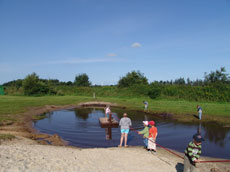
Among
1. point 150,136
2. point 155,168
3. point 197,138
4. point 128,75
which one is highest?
point 128,75

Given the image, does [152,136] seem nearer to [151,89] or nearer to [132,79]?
[151,89]

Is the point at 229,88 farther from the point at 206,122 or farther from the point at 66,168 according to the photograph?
the point at 66,168

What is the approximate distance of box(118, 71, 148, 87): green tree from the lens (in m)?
62.8

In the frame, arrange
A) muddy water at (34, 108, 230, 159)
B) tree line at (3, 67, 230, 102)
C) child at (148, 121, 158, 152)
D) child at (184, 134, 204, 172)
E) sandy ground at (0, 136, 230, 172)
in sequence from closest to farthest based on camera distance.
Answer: child at (184, 134, 204, 172) → sandy ground at (0, 136, 230, 172) → child at (148, 121, 158, 152) → muddy water at (34, 108, 230, 159) → tree line at (3, 67, 230, 102)

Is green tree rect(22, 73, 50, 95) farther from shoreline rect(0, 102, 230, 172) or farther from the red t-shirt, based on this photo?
the red t-shirt

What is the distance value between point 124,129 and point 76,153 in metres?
3.24

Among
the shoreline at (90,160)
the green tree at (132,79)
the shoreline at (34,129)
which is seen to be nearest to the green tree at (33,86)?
the shoreline at (34,129)

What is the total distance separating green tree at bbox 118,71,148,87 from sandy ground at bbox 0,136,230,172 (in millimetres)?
51486

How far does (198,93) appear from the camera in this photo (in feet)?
128

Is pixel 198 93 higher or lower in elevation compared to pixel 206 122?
higher

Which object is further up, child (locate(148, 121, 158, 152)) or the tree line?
the tree line

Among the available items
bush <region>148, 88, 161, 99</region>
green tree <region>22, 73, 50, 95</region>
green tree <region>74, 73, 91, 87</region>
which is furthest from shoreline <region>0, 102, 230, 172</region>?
green tree <region>74, 73, 91, 87</region>

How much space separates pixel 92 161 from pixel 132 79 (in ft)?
181

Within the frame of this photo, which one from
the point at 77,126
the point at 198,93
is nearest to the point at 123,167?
the point at 77,126
